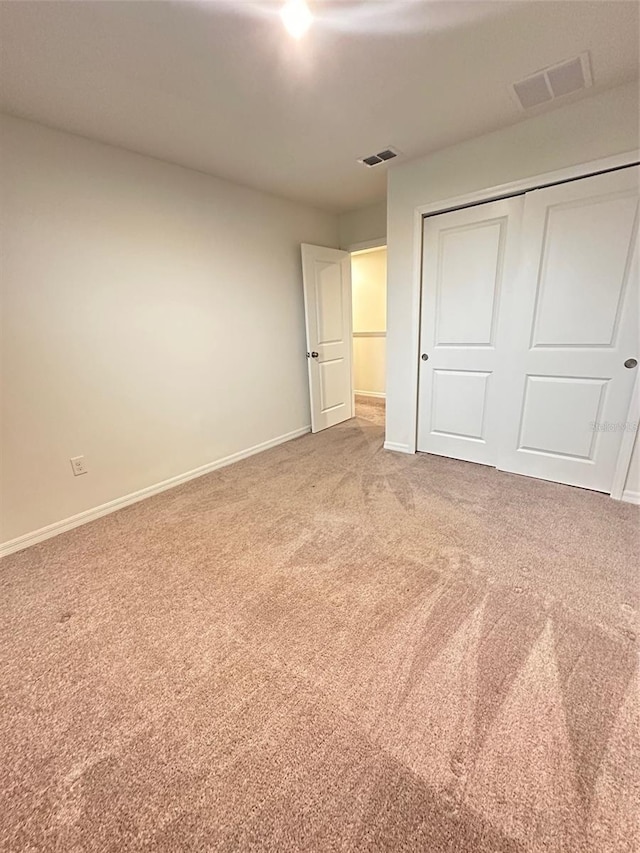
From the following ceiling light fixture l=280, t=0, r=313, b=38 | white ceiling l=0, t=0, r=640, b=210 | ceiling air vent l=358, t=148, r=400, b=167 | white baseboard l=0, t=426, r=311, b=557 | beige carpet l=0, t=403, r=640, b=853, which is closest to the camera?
beige carpet l=0, t=403, r=640, b=853

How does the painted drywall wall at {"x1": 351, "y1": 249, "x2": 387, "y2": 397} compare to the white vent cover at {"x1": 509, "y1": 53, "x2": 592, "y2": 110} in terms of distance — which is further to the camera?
the painted drywall wall at {"x1": 351, "y1": 249, "x2": 387, "y2": 397}

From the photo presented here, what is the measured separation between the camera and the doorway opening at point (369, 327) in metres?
5.14

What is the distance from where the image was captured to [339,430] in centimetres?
405

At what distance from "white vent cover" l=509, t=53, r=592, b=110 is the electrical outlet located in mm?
3278

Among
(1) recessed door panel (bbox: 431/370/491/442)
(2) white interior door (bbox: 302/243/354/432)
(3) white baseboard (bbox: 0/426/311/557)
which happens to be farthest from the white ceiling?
(3) white baseboard (bbox: 0/426/311/557)

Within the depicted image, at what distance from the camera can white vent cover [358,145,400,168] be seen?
97.0 inches

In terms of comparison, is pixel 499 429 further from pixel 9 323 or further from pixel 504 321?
pixel 9 323

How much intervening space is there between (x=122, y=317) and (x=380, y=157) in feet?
7.13

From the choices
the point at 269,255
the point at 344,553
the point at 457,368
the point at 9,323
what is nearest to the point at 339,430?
the point at 457,368

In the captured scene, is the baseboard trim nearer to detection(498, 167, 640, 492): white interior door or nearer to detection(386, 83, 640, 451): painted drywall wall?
detection(386, 83, 640, 451): painted drywall wall

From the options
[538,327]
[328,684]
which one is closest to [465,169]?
[538,327]

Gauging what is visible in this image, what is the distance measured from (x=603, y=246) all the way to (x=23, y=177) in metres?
3.36

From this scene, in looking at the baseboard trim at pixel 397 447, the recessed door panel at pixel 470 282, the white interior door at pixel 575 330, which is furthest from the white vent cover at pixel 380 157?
the baseboard trim at pixel 397 447

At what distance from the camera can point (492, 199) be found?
2477 mm
